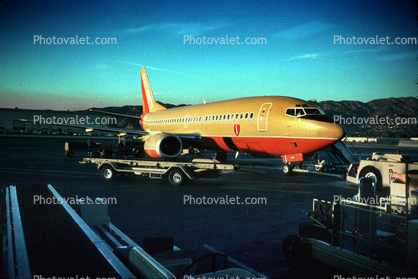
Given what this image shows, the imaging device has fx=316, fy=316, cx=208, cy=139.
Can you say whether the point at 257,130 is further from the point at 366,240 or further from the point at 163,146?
the point at 366,240

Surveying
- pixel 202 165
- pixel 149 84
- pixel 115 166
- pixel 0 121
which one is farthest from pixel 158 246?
pixel 0 121

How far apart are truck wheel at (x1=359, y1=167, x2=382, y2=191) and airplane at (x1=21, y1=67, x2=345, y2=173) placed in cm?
169

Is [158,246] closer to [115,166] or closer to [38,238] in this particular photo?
[38,238]

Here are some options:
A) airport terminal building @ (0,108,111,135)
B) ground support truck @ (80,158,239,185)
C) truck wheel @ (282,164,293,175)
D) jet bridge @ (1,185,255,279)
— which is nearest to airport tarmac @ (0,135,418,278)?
ground support truck @ (80,158,239,185)

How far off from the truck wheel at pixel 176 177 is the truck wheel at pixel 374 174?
7.55 meters

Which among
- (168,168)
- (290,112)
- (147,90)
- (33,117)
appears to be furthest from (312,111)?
(33,117)

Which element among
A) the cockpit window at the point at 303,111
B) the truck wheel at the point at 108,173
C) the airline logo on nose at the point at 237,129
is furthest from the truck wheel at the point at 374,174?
the truck wheel at the point at 108,173

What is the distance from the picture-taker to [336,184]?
14336 millimetres

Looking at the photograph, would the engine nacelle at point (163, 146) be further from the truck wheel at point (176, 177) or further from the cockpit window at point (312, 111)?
the cockpit window at point (312, 111)

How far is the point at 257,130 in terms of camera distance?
15.7m

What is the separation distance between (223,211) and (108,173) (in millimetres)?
7417

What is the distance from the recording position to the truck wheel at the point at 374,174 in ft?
41.4

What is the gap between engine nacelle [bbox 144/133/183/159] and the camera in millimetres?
16453

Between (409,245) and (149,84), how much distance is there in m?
30.0
